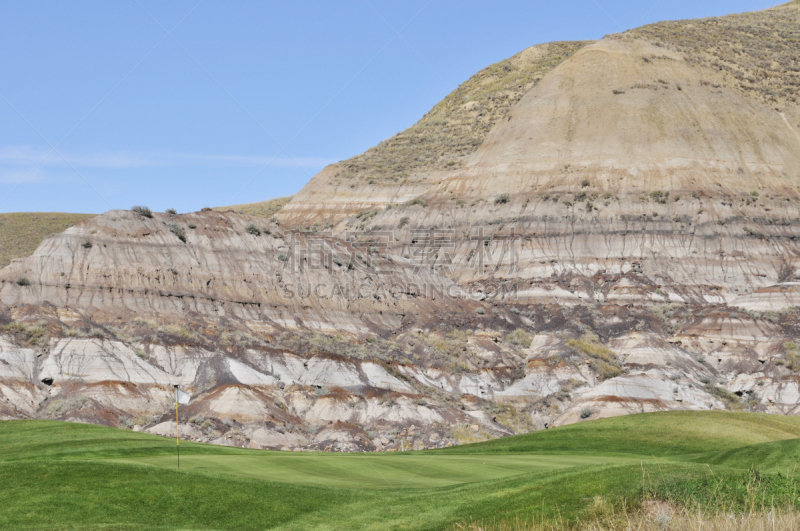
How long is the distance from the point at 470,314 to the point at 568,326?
318 inches

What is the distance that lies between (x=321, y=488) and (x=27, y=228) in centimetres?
12620

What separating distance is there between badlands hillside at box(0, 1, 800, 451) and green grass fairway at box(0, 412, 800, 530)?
63.5 ft

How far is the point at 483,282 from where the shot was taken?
84312 millimetres

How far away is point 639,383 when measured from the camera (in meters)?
51.4

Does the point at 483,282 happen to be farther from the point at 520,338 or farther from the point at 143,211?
the point at 143,211

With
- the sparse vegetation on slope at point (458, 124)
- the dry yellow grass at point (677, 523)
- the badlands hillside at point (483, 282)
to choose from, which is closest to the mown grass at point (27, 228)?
the badlands hillside at point (483, 282)

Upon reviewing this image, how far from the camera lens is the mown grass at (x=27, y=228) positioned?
117 meters

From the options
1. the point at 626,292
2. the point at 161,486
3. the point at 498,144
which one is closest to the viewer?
the point at 161,486

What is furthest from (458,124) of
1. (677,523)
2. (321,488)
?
(677,523)

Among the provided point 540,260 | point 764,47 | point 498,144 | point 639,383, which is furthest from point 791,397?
point 764,47

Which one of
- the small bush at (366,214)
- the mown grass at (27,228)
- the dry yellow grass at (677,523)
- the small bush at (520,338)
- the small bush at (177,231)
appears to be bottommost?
the small bush at (520,338)

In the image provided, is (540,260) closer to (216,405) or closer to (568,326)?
(568,326)

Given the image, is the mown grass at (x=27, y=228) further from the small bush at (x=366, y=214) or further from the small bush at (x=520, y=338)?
the small bush at (x=520, y=338)

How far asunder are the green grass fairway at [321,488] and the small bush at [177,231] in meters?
42.3
